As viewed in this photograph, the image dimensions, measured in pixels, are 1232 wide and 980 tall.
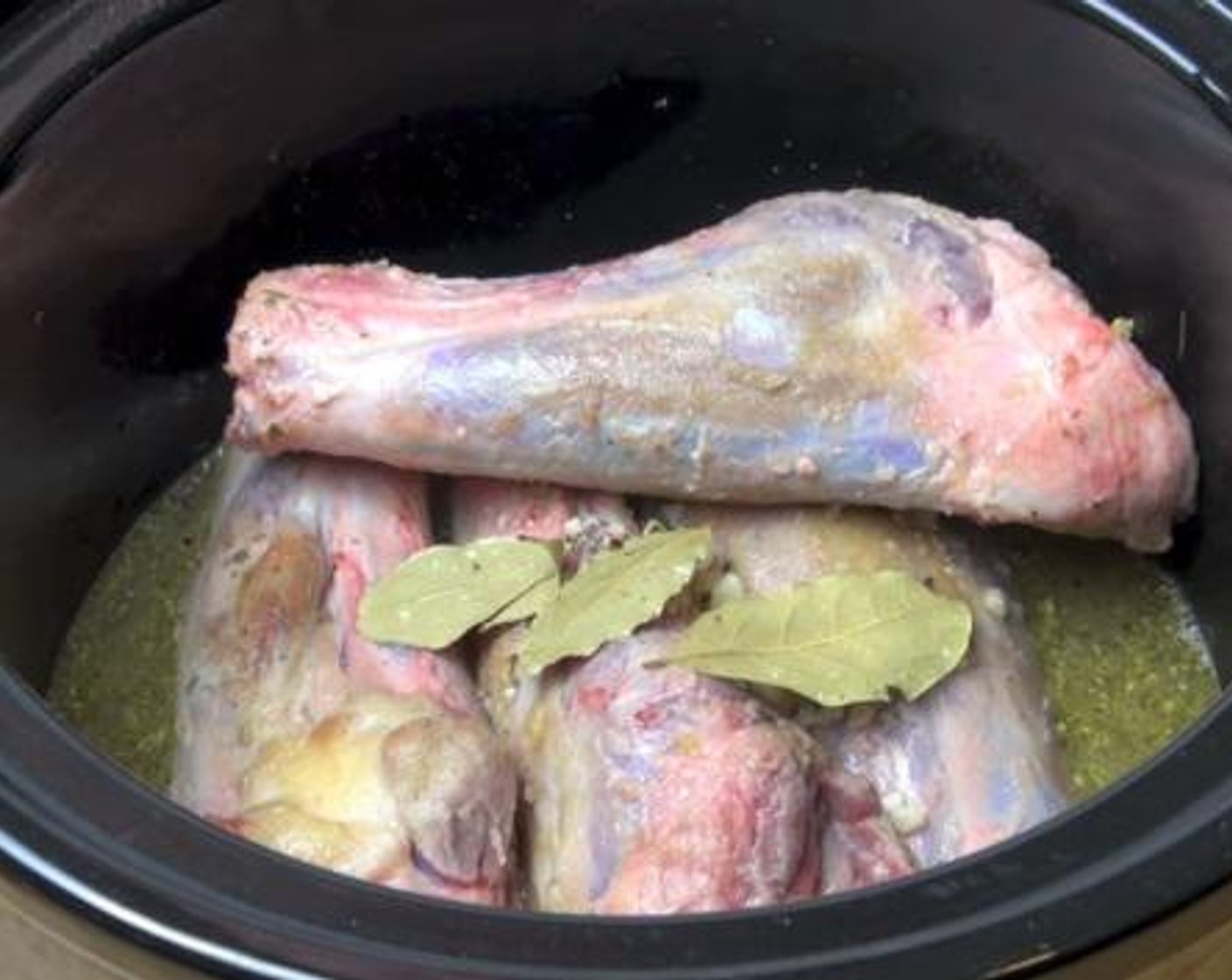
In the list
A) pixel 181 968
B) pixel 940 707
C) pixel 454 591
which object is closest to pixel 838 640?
pixel 940 707

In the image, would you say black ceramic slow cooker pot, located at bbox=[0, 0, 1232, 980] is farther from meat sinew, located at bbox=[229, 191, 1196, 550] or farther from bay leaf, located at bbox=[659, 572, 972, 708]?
bay leaf, located at bbox=[659, 572, 972, 708]

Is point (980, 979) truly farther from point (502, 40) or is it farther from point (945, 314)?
point (502, 40)

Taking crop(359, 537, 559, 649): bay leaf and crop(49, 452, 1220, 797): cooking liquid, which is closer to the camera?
crop(359, 537, 559, 649): bay leaf

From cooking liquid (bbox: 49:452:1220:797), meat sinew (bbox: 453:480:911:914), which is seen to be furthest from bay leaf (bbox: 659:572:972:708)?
cooking liquid (bbox: 49:452:1220:797)

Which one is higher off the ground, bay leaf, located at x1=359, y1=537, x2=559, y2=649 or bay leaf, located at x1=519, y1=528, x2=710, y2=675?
bay leaf, located at x1=359, y1=537, x2=559, y2=649

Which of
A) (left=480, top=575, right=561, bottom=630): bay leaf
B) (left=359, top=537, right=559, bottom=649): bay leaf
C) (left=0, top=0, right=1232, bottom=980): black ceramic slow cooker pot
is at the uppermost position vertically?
(left=0, top=0, right=1232, bottom=980): black ceramic slow cooker pot

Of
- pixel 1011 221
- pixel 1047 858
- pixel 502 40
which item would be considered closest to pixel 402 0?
pixel 502 40
